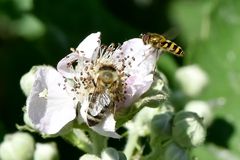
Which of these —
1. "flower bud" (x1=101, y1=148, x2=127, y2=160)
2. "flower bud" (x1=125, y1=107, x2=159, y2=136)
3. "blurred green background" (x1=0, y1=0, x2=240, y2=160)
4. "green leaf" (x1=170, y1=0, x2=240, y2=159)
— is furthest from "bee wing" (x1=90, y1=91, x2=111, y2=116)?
"green leaf" (x1=170, y1=0, x2=240, y2=159)

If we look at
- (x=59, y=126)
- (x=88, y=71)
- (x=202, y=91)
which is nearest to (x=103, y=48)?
(x=88, y=71)

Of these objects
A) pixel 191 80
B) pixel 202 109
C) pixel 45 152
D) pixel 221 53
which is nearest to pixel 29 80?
pixel 45 152

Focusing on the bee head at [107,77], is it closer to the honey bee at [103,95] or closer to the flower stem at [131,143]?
the honey bee at [103,95]

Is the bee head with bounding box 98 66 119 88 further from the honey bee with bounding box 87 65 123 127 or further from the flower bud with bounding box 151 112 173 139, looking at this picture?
the flower bud with bounding box 151 112 173 139

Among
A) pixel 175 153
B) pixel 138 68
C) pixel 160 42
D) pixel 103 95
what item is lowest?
pixel 175 153

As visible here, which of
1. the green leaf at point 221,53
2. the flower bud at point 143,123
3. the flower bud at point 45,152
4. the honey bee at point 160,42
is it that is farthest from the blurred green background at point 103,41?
the honey bee at point 160,42

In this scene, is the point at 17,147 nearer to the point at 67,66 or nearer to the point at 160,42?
the point at 67,66

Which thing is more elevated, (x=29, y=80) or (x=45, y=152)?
(x=29, y=80)

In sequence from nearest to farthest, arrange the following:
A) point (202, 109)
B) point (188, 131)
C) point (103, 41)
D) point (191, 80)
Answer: point (188, 131)
point (202, 109)
point (191, 80)
point (103, 41)
